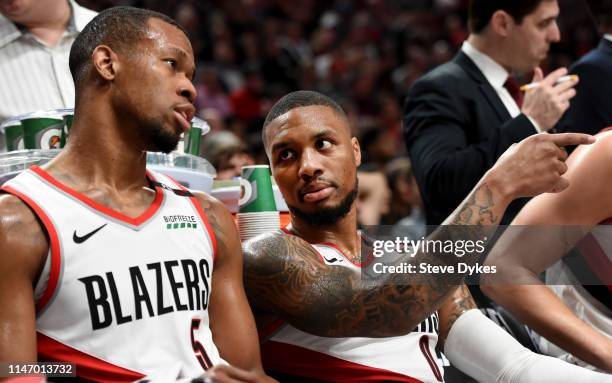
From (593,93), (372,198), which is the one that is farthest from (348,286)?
(372,198)

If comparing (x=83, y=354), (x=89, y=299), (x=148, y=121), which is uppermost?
(x=148, y=121)

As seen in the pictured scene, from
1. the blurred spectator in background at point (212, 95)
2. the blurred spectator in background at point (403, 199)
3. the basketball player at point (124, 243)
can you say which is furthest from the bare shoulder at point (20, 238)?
the blurred spectator in background at point (212, 95)

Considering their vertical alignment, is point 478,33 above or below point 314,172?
above

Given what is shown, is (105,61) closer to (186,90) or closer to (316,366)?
(186,90)

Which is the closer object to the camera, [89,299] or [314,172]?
[89,299]

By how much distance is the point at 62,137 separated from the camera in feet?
8.38

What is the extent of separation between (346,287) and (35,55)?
5.55ft

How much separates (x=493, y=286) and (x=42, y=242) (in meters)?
1.38

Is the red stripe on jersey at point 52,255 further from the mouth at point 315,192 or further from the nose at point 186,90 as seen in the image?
the mouth at point 315,192

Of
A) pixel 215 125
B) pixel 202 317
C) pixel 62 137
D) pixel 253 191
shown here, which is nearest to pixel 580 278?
pixel 253 191

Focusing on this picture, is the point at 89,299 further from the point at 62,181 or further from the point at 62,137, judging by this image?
the point at 62,137

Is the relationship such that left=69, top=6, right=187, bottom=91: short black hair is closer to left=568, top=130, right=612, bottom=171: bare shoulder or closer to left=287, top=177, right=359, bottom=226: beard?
left=287, top=177, right=359, bottom=226: beard

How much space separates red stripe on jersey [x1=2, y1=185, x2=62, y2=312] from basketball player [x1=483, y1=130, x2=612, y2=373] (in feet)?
4.40

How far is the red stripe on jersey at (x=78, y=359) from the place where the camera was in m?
1.91
